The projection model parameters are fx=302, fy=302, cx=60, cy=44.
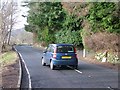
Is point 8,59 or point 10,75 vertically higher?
point 10,75

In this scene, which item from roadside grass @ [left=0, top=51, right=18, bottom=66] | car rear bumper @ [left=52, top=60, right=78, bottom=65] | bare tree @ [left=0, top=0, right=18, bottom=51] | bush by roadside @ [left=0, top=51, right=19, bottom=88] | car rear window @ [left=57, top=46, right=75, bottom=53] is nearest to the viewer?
bush by roadside @ [left=0, top=51, right=19, bottom=88]

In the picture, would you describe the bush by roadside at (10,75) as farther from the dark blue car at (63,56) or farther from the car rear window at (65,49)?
the car rear window at (65,49)

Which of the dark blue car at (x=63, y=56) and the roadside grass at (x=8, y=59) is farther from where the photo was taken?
the roadside grass at (x=8, y=59)

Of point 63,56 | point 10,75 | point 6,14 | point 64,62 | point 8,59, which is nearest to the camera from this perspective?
point 10,75

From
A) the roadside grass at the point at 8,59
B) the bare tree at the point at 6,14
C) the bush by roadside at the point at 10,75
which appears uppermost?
the bare tree at the point at 6,14

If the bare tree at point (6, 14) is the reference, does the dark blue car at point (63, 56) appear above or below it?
below

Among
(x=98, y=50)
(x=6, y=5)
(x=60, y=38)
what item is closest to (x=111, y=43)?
Result: (x=98, y=50)

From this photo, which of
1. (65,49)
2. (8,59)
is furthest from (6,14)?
(65,49)

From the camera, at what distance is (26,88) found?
12258mm

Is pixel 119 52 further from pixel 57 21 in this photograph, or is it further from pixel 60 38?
pixel 57 21

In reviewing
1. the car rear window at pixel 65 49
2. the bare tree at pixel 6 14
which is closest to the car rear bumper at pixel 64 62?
the car rear window at pixel 65 49

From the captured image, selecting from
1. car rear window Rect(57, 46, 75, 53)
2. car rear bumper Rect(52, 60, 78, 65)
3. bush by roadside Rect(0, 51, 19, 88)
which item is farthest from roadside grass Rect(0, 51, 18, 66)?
car rear bumper Rect(52, 60, 78, 65)

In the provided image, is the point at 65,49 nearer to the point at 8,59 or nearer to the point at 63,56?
the point at 63,56

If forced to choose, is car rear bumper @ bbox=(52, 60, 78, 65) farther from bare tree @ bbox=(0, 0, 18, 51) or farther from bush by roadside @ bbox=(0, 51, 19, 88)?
bare tree @ bbox=(0, 0, 18, 51)
